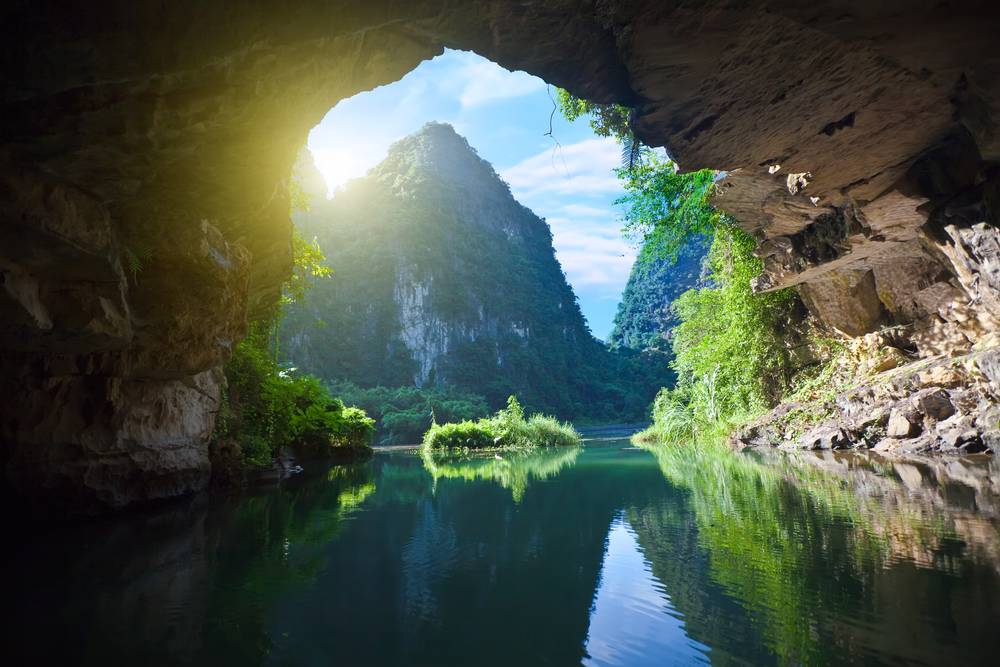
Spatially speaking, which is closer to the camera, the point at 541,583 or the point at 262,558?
the point at 541,583

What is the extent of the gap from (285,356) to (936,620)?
5538 centimetres

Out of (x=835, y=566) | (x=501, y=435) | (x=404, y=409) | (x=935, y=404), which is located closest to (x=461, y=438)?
(x=501, y=435)

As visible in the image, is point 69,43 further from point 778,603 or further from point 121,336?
point 778,603

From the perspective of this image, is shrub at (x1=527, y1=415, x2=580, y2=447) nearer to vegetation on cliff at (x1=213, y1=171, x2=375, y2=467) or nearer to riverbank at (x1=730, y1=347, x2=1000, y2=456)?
vegetation on cliff at (x1=213, y1=171, x2=375, y2=467)

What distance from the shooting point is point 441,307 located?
2709 inches

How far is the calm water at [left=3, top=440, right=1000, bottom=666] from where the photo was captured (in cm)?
251

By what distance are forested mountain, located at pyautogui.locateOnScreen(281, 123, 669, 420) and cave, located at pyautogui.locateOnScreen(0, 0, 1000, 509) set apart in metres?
47.6

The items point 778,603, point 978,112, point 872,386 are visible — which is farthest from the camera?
point 872,386

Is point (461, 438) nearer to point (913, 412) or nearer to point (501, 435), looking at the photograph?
point (501, 435)

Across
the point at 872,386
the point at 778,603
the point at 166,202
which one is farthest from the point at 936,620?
the point at 872,386

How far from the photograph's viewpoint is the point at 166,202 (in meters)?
5.48

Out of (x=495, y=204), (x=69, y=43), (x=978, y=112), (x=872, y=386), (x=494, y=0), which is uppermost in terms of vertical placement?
(x=495, y=204)

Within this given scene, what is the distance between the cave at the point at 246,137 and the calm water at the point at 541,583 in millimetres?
2017

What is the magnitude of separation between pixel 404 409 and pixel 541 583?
42.2 metres
